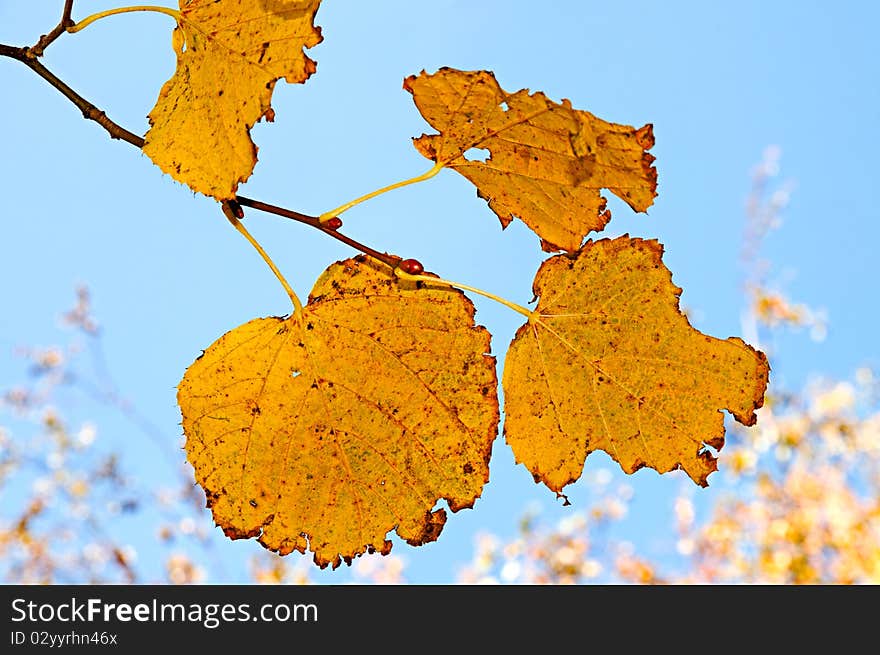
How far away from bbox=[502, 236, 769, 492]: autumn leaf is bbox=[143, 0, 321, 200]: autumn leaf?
1.26 ft

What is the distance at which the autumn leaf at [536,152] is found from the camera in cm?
83

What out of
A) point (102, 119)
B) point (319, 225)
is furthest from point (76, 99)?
point (319, 225)

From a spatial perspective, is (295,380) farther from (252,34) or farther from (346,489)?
(252,34)

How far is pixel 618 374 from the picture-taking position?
3.12 ft

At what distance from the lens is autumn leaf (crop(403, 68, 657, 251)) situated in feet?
2.71

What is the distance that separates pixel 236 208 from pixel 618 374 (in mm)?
482

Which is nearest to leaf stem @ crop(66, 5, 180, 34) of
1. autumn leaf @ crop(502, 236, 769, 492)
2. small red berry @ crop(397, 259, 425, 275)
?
small red berry @ crop(397, 259, 425, 275)

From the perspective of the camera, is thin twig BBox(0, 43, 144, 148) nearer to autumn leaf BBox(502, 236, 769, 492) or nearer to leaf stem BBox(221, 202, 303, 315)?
leaf stem BBox(221, 202, 303, 315)

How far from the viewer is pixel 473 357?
91 cm

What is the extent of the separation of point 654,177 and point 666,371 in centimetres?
23

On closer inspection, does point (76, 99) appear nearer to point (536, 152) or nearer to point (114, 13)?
point (114, 13)

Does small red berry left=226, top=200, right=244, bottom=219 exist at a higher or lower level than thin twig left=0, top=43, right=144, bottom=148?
lower

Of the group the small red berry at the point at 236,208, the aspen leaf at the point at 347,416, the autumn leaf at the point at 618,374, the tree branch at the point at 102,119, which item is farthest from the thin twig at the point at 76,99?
the autumn leaf at the point at 618,374

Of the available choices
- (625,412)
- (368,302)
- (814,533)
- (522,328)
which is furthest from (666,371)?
(814,533)
